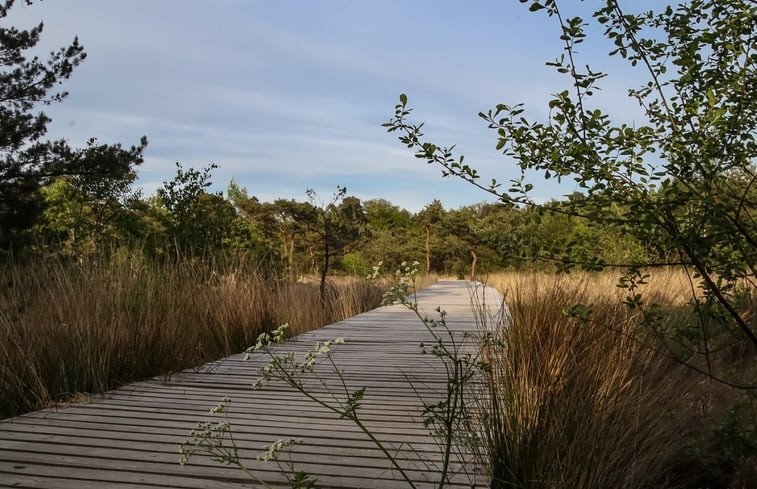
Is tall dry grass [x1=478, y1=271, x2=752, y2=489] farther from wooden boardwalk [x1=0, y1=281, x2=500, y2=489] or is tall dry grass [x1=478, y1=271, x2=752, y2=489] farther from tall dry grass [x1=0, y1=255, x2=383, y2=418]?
tall dry grass [x1=0, y1=255, x2=383, y2=418]

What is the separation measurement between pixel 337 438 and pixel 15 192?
9055 millimetres

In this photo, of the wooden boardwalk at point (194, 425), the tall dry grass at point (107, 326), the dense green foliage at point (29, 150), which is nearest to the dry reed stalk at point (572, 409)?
the wooden boardwalk at point (194, 425)

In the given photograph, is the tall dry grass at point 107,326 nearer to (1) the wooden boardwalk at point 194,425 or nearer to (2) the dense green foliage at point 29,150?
(1) the wooden boardwalk at point 194,425

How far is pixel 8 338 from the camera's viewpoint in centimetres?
308

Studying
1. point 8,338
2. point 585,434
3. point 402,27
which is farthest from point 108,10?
point 585,434

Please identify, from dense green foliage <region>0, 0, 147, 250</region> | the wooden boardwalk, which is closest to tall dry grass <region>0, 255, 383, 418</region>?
the wooden boardwalk

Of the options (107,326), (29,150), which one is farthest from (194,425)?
(29,150)

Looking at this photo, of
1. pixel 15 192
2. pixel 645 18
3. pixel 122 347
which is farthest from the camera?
pixel 15 192

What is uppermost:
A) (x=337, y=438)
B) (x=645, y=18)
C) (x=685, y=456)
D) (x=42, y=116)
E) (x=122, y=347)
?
(x=42, y=116)

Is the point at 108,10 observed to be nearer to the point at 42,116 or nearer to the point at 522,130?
the point at 42,116

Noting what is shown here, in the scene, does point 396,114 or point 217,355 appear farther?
point 217,355

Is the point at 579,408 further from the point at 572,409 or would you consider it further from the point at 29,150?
the point at 29,150

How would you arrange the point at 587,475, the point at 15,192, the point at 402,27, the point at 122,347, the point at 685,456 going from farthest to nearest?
the point at 15,192
the point at 402,27
the point at 122,347
the point at 685,456
the point at 587,475

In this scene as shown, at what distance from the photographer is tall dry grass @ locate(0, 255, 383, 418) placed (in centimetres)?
292
